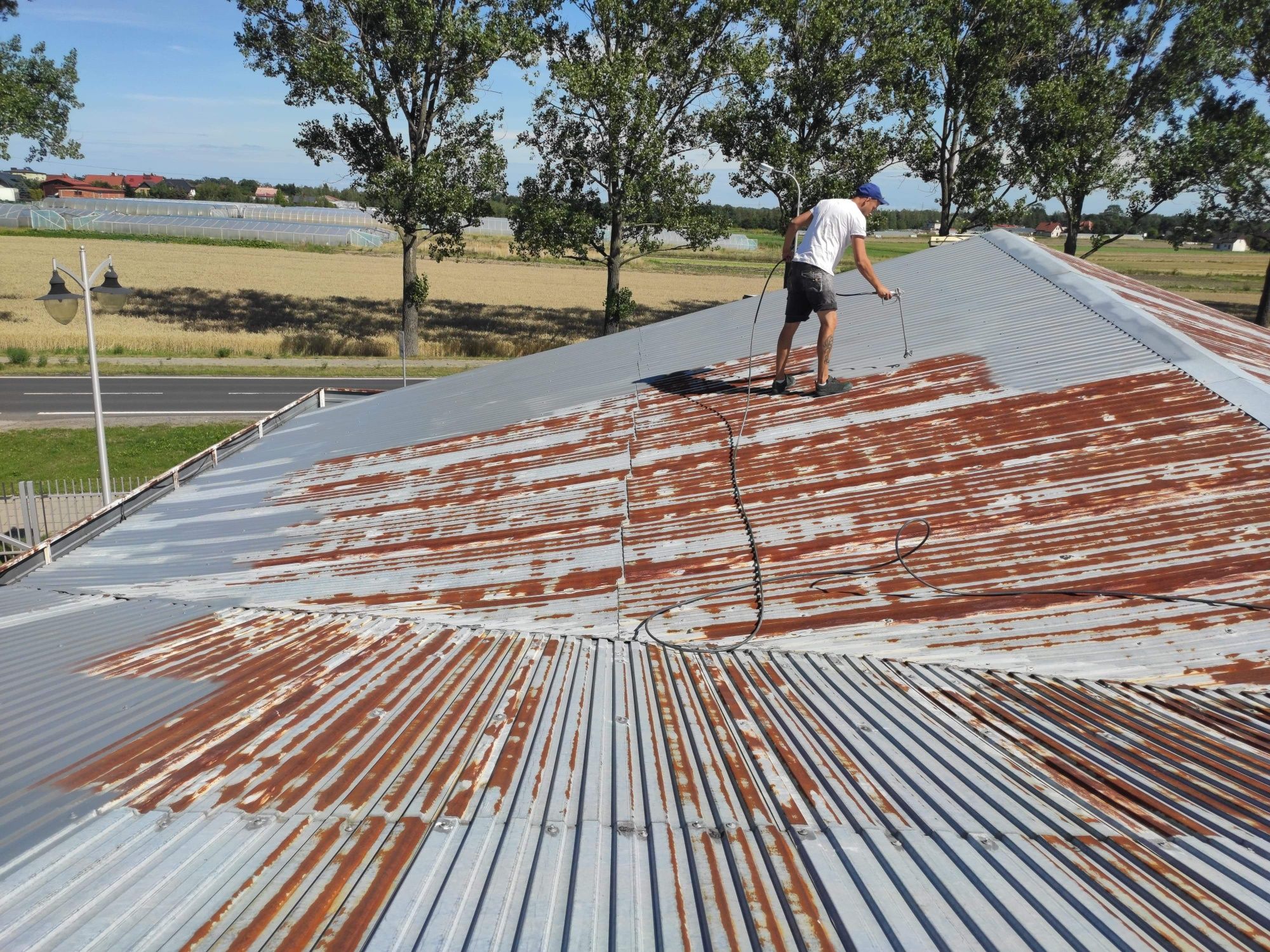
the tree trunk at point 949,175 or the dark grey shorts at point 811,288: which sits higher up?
the tree trunk at point 949,175

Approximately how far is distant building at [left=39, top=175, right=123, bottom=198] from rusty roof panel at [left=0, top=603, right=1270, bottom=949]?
15747 cm

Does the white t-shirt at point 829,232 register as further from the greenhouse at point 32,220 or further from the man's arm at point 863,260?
the greenhouse at point 32,220

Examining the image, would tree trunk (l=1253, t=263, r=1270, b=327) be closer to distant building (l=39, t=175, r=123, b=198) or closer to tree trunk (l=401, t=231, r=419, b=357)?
tree trunk (l=401, t=231, r=419, b=357)

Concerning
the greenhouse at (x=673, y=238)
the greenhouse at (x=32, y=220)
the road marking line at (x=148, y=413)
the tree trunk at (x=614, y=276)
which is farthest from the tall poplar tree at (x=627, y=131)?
the greenhouse at (x=32, y=220)

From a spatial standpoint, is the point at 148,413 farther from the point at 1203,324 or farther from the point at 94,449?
the point at 1203,324

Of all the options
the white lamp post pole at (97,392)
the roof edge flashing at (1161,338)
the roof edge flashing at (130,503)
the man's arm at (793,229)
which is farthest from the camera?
the white lamp post pole at (97,392)

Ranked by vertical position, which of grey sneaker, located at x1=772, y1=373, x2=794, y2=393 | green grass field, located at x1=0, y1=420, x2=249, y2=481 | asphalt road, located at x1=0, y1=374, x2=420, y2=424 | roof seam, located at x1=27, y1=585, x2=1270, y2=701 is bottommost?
green grass field, located at x1=0, y1=420, x2=249, y2=481

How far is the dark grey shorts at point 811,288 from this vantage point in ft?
26.3

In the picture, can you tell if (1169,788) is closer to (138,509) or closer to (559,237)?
→ (138,509)

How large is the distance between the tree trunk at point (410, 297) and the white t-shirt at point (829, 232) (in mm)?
27552

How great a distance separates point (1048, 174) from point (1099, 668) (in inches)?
1386

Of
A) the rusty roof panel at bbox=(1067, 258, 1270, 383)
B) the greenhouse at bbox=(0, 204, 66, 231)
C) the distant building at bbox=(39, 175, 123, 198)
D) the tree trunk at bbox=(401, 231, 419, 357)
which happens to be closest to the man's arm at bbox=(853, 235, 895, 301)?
the rusty roof panel at bbox=(1067, 258, 1270, 383)

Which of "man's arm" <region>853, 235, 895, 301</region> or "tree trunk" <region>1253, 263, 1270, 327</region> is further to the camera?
"tree trunk" <region>1253, 263, 1270, 327</region>

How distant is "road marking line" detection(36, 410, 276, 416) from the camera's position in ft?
82.8
